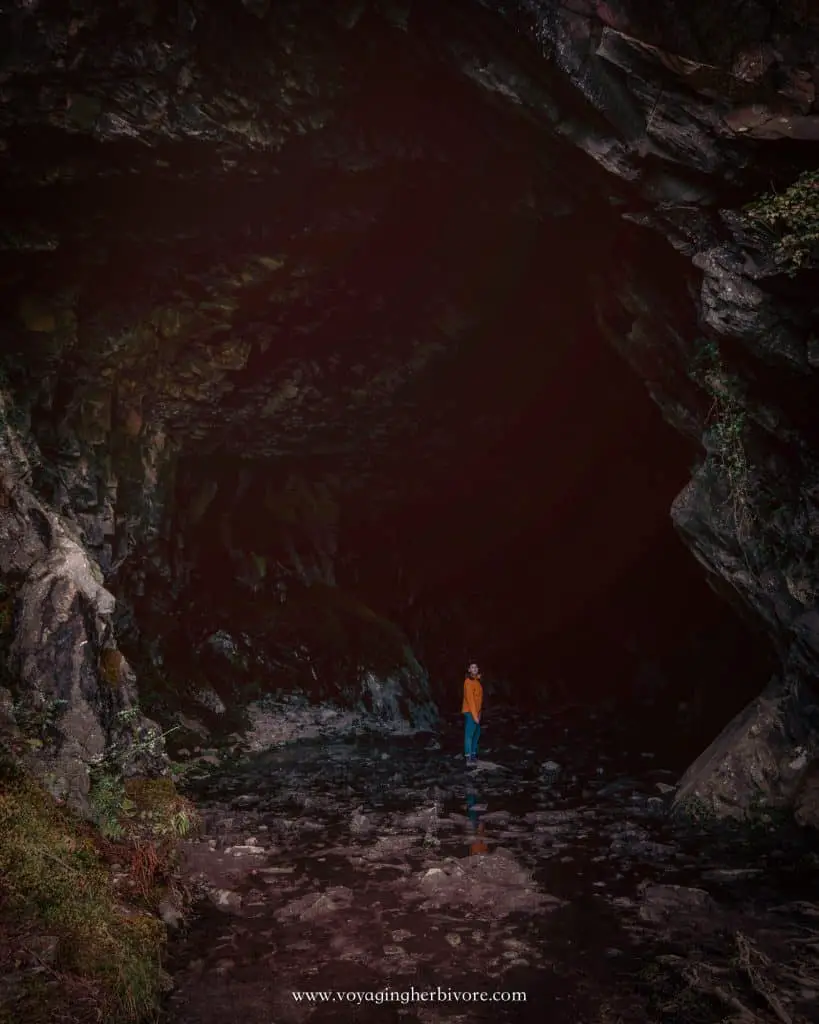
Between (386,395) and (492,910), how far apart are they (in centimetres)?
1298

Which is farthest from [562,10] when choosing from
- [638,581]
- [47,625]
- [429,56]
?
[638,581]

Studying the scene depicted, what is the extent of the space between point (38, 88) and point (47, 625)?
652 cm

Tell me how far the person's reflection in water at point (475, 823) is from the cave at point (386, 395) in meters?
0.06

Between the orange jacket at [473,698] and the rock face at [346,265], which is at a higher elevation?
the rock face at [346,265]

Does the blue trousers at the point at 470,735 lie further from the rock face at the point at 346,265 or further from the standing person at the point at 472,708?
the rock face at the point at 346,265

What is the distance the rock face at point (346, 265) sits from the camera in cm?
891

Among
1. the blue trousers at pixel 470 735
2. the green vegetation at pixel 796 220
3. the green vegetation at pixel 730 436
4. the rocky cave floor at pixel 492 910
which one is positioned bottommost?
the blue trousers at pixel 470 735

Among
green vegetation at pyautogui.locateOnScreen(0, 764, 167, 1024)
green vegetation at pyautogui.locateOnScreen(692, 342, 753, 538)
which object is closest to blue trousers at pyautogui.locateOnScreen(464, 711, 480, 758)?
green vegetation at pyautogui.locateOnScreen(692, 342, 753, 538)

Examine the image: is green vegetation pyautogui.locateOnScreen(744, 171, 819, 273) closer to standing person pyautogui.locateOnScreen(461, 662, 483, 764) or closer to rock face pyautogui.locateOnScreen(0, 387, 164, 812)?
standing person pyautogui.locateOnScreen(461, 662, 483, 764)

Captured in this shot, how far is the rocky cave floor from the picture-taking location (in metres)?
4.88

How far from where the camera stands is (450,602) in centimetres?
2367

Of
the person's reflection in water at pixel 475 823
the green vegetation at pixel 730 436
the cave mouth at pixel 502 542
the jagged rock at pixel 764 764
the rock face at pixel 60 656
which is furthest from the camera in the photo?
the cave mouth at pixel 502 542

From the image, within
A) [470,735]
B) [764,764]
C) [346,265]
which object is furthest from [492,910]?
[346,265]

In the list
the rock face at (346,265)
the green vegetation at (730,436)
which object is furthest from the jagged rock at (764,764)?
the green vegetation at (730,436)
